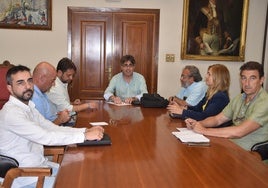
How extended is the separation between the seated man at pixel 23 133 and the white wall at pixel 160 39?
3.48m

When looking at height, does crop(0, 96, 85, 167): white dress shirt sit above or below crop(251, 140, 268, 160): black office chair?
above

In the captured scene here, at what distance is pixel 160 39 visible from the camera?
18.6ft

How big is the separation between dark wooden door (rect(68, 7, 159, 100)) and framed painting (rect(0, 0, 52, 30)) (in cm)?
40

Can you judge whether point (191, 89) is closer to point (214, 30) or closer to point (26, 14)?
point (214, 30)

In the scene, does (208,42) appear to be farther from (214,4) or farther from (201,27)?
(214,4)

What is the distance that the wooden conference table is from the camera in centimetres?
154

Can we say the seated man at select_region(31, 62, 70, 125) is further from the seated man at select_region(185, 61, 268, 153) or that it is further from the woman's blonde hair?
the woman's blonde hair

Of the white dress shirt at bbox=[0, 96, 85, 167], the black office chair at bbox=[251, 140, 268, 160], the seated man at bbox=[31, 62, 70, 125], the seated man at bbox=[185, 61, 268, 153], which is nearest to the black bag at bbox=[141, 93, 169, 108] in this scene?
the seated man at bbox=[185, 61, 268, 153]

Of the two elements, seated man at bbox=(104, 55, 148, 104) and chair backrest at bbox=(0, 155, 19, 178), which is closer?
chair backrest at bbox=(0, 155, 19, 178)

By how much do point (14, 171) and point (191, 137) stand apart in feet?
4.14

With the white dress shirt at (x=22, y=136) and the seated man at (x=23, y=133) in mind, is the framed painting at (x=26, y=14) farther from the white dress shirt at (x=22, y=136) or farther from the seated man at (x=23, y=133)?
the white dress shirt at (x=22, y=136)

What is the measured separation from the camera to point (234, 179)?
5.24 feet

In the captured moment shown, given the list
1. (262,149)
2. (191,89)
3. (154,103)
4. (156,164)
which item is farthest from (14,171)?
(191,89)

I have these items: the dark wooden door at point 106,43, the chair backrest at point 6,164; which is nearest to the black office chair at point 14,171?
the chair backrest at point 6,164
